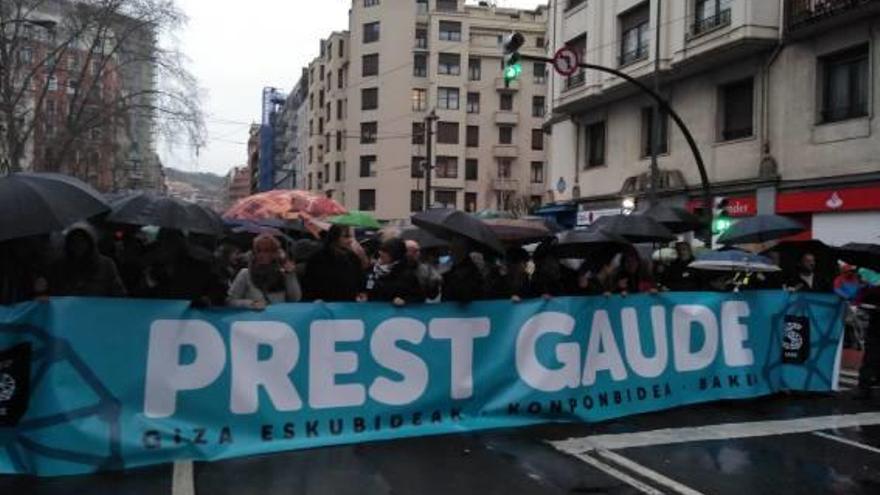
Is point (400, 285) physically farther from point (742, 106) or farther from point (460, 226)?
point (742, 106)

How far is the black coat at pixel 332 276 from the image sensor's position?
26.6 feet

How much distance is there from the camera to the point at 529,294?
8641mm

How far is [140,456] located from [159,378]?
0.55m

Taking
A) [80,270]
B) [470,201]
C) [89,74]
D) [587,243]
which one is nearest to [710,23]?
[587,243]

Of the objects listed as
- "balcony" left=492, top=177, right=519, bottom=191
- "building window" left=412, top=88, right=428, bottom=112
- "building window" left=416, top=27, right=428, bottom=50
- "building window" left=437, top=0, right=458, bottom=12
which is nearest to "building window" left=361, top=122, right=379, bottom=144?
"building window" left=412, top=88, right=428, bottom=112

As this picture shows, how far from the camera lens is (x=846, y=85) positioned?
21078 mm

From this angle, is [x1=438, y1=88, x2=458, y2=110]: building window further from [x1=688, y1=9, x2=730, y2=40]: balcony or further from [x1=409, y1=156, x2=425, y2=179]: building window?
[x1=688, y1=9, x2=730, y2=40]: balcony

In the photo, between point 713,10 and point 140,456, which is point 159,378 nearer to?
point 140,456

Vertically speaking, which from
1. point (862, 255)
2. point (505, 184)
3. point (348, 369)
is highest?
point (505, 184)

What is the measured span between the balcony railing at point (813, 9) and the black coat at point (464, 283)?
1553 centimetres

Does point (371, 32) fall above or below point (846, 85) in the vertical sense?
above

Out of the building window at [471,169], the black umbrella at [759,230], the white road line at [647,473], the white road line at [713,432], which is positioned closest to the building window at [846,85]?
the black umbrella at [759,230]

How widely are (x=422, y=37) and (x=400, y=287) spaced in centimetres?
7035

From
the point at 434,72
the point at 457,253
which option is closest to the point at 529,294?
the point at 457,253
